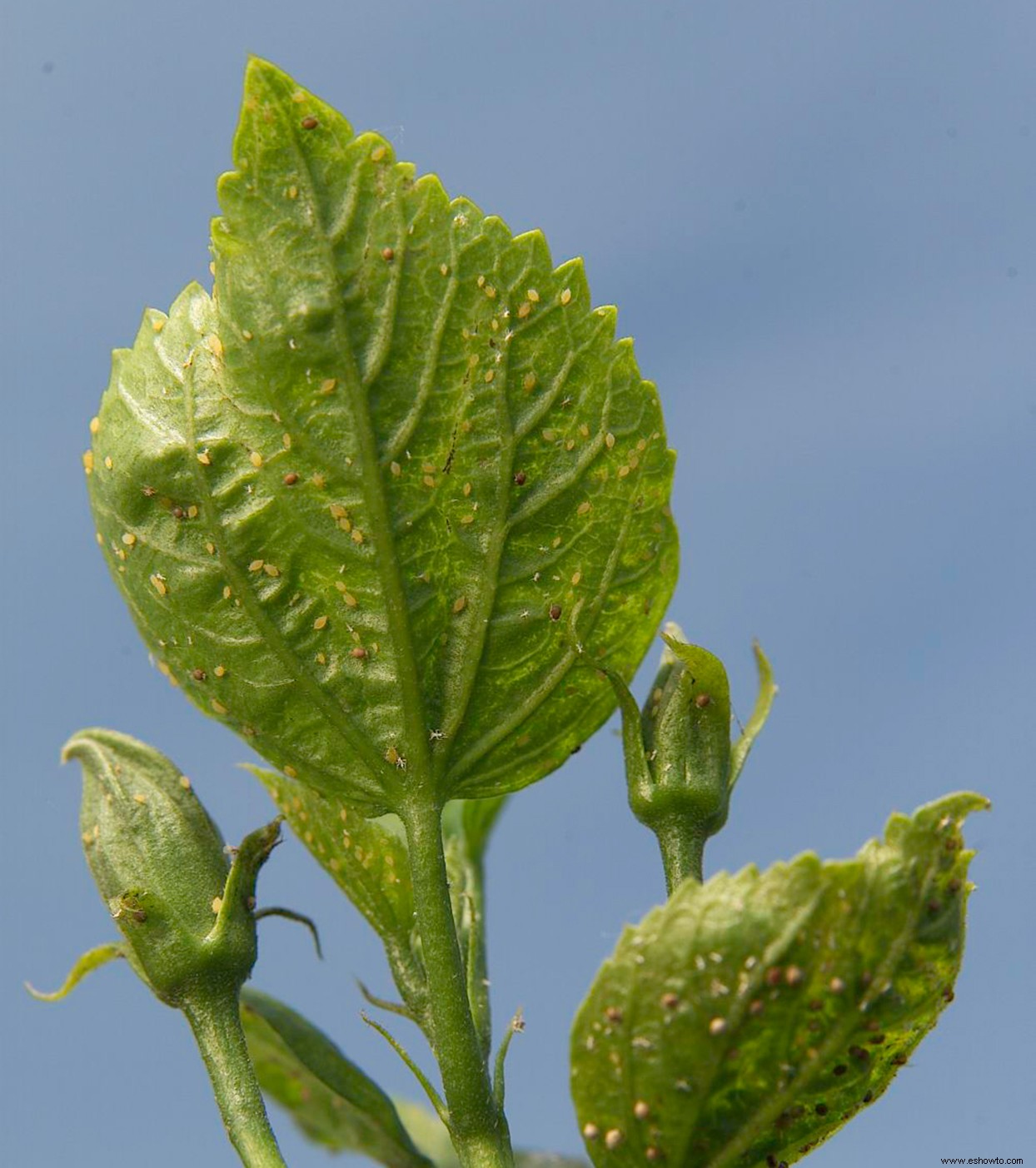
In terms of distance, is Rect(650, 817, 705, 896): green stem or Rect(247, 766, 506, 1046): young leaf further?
Rect(247, 766, 506, 1046): young leaf

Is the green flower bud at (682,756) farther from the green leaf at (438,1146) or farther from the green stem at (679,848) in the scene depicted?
the green leaf at (438,1146)

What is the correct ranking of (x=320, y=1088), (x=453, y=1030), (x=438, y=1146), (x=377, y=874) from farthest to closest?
1. (x=438, y=1146)
2. (x=320, y=1088)
3. (x=377, y=874)
4. (x=453, y=1030)

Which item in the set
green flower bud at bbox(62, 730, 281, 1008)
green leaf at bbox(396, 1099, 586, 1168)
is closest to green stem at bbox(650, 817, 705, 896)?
green flower bud at bbox(62, 730, 281, 1008)

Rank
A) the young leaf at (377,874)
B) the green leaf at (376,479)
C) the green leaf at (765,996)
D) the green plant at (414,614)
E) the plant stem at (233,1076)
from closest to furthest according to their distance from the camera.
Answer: the green leaf at (765,996) < the green plant at (414,614) < the green leaf at (376,479) < the plant stem at (233,1076) < the young leaf at (377,874)

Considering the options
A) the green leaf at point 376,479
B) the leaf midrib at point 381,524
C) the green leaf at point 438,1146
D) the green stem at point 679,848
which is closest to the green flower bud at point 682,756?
the green stem at point 679,848

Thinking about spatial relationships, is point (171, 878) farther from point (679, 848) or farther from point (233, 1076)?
point (679, 848)

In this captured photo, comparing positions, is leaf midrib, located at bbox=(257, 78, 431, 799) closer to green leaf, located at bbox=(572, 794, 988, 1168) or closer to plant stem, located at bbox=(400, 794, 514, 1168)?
plant stem, located at bbox=(400, 794, 514, 1168)

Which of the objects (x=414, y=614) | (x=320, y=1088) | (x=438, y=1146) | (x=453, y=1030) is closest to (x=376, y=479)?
(x=414, y=614)
